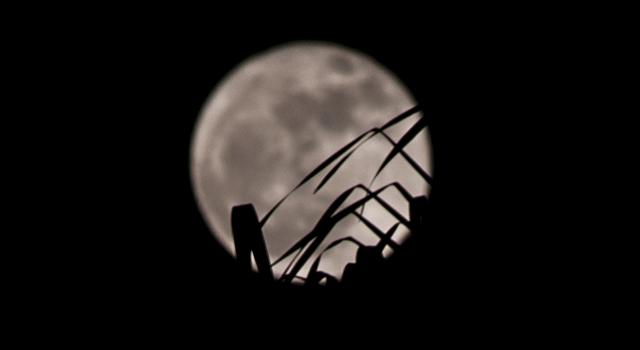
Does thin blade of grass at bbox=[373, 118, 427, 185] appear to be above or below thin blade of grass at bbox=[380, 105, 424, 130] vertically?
below

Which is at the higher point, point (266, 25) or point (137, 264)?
point (266, 25)

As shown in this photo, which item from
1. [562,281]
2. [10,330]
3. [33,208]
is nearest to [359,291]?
[562,281]

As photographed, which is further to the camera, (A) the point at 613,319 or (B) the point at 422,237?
(B) the point at 422,237

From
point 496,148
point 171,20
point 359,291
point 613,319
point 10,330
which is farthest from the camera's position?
point 171,20

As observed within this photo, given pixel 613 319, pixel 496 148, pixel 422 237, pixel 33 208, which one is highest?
pixel 33 208

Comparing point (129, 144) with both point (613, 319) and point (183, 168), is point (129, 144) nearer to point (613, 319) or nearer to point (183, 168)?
point (183, 168)

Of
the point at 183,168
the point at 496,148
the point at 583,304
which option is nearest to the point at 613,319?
the point at 583,304

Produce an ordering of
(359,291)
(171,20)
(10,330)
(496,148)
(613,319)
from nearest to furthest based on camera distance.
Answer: (613,319)
(359,291)
(496,148)
(10,330)
(171,20)

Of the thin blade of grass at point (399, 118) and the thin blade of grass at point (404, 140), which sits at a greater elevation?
the thin blade of grass at point (399, 118)

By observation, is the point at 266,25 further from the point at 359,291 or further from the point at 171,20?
the point at 359,291
